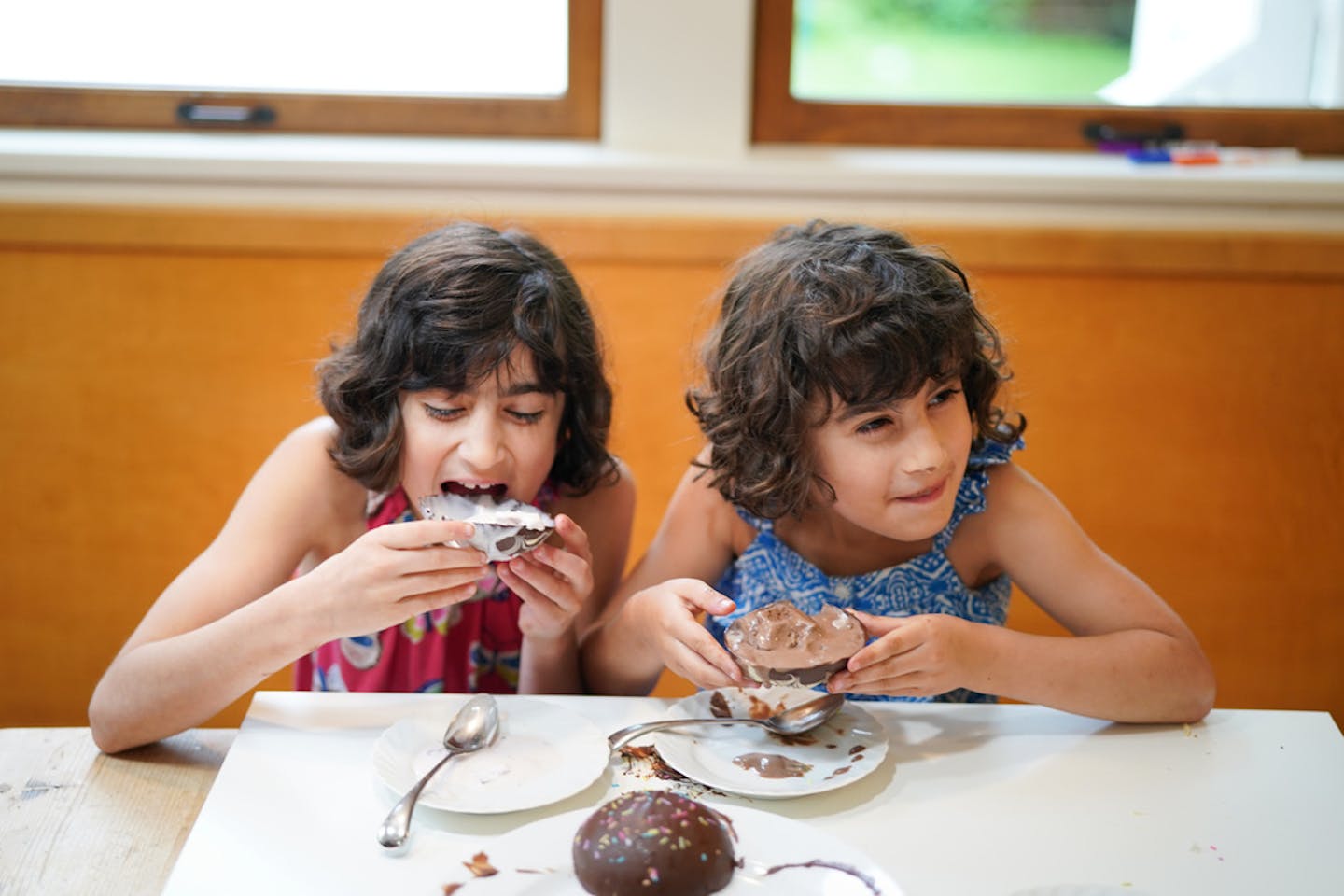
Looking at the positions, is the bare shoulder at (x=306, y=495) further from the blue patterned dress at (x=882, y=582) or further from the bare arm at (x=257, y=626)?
the blue patterned dress at (x=882, y=582)

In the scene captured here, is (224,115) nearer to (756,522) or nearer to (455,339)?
(455,339)

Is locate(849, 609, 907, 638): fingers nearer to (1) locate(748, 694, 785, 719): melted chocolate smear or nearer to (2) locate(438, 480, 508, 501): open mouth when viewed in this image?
(1) locate(748, 694, 785, 719): melted chocolate smear

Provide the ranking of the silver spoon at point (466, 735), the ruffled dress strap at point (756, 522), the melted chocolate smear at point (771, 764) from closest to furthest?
1. the silver spoon at point (466, 735)
2. the melted chocolate smear at point (771, 764)
3. the ruffled dress strap at point (756, 522)

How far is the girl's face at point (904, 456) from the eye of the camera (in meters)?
1.44

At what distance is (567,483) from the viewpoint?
1.76 metres

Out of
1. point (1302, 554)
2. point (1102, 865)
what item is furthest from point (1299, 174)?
point (1102, 865)

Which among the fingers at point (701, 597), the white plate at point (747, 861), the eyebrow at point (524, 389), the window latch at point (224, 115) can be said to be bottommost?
the white plate at point (747, 861)

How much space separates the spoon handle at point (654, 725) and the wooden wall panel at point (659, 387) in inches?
52.6

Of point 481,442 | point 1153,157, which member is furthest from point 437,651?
point 1153,157

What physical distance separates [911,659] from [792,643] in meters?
0.13

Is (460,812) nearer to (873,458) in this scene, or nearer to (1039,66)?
(873,458)

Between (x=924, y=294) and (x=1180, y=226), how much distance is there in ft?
4.33

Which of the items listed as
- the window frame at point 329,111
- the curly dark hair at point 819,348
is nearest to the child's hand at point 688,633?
the curly dark hair at point 819,348

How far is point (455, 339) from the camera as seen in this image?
4.99 feet
